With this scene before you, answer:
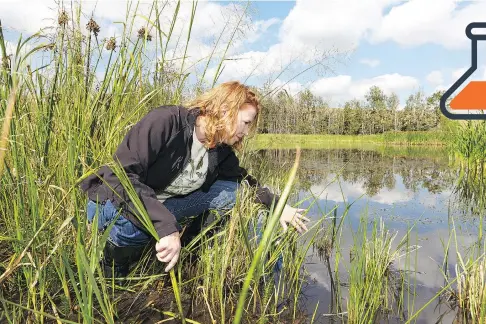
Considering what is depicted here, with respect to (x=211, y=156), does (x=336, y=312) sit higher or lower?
lower

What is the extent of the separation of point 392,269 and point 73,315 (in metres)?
2.04

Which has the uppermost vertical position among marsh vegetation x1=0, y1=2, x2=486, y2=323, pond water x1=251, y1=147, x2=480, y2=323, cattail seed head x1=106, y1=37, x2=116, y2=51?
cattail seed head x1=106, y1=37, x2=116, y2=51

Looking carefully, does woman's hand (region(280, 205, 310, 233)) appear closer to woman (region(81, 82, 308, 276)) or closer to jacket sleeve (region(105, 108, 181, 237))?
woman (region(81, 82, 308, 276))

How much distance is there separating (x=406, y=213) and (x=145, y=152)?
401 centimetres

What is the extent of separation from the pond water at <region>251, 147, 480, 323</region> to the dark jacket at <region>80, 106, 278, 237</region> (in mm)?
680

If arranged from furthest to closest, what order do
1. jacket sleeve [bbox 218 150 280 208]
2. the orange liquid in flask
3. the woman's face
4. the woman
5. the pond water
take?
the orange liquid in flask
jacket sleeve [bbox 218 150 280 208]
the pond water
the woman's face
the woman

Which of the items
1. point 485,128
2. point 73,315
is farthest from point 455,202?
point 73,315

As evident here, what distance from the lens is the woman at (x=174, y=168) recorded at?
155 cm

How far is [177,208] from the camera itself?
2039mm

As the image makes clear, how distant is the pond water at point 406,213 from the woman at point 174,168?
1.67 feet

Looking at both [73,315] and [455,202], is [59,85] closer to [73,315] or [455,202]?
[73,315]

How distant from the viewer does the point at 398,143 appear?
2614 cm

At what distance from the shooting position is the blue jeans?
1.69 meters

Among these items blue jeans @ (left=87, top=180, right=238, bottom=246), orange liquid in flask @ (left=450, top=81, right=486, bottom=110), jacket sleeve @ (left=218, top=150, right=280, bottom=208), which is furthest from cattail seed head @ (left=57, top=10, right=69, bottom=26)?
orange liquid in flask @ (left=450, top=81, right=486, bottom=110)
